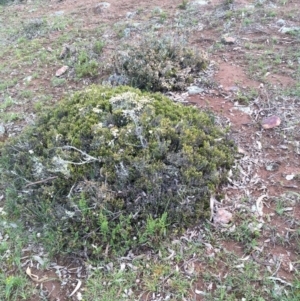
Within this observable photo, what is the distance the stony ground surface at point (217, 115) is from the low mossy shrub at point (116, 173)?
0.17 metres

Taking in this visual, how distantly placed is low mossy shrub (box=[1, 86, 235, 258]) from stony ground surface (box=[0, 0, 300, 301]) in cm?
17

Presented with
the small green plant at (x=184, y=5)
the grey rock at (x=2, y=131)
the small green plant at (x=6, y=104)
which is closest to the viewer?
the grey rock at (x=2, y=131)

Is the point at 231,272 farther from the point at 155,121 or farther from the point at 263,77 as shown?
the point at 263,77

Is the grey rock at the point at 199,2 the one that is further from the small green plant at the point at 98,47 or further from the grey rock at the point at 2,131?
the grey rock at the point at 2,131

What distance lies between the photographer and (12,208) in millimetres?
3377

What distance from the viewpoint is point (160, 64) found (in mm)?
4469

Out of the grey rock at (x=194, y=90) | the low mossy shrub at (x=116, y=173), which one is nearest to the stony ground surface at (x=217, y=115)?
the grey rock at (x=194, y=90)

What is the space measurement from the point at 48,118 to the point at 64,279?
1551mm

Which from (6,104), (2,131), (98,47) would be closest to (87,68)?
(98,47)

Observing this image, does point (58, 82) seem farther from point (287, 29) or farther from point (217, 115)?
point (287, 29)

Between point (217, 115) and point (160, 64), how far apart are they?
918 millimetres

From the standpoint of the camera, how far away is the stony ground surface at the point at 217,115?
277cm

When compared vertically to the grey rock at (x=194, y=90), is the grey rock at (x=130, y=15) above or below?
above

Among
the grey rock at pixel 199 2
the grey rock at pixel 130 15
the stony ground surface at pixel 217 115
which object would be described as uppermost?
the grey rock at pixel 130 15
